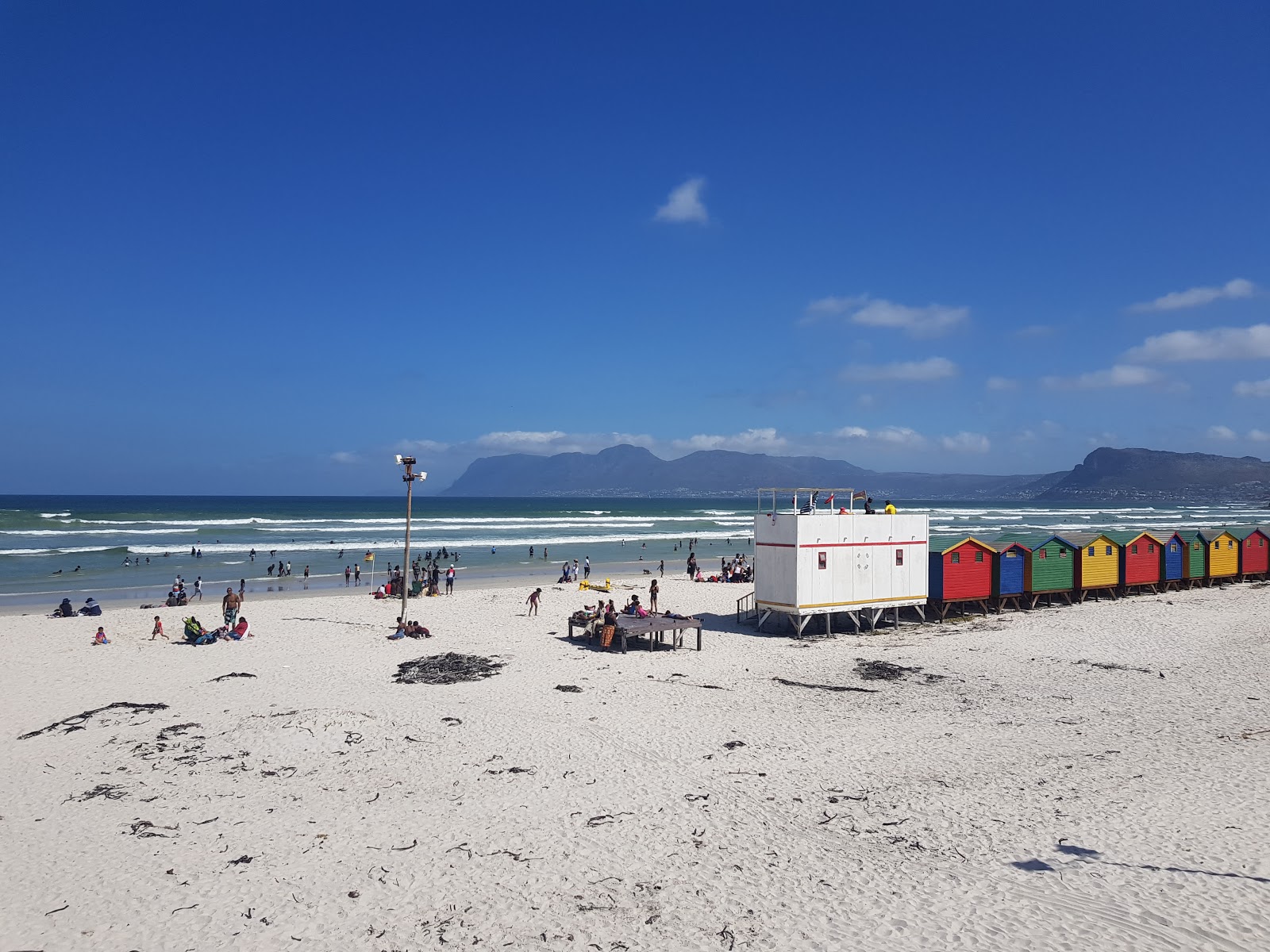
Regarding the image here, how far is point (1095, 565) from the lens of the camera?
28672mm

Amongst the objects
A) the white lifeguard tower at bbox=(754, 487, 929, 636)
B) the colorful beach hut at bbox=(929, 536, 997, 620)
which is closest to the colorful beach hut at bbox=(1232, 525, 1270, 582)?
the colorful beach hut at bbox=(929, 536, 997, 620)

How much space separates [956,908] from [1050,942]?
848 mm

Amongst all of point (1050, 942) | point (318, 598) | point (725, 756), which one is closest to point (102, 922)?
point (725, 756)

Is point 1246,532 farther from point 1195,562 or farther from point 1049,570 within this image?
point 1049,570

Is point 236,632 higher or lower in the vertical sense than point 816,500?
lower

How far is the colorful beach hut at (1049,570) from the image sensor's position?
89.1 ft

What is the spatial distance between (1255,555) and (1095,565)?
1152cm

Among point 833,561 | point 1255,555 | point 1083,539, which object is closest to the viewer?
point 833,561

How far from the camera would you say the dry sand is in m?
7.40

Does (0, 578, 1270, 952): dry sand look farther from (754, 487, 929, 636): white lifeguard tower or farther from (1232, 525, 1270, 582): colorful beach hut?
(1232, 525, 1270, 582): colorful beach hut

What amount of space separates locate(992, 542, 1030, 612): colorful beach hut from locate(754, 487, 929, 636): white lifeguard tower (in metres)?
3.88

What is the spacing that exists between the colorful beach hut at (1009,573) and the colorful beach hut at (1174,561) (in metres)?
8.09

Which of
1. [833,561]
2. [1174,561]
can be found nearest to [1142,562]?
[1174,561]

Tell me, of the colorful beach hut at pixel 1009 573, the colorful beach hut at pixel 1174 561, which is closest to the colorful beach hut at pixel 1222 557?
the colorful beach hut at pixel 1174 561
